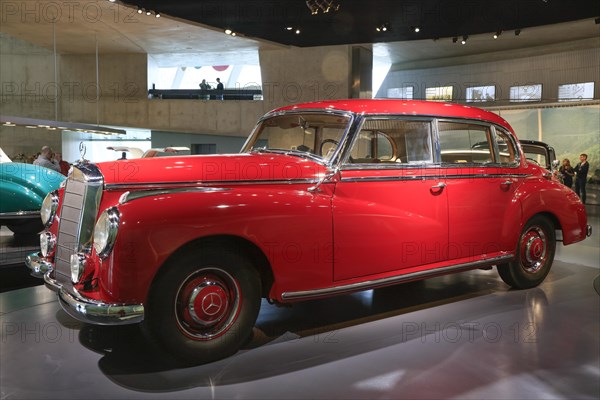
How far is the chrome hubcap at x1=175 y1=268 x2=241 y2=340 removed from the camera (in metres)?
2.83

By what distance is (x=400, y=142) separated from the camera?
3900 millimetres

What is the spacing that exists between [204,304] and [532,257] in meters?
3.14

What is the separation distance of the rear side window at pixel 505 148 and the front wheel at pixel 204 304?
2.59 m

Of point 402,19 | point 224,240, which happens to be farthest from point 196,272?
point 402,19

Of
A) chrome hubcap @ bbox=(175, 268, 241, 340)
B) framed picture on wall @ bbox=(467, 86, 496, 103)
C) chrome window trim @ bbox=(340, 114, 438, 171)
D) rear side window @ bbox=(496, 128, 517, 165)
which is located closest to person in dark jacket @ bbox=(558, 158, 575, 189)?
framed picture on wall @ bbox=(467, 86, 496, 103)

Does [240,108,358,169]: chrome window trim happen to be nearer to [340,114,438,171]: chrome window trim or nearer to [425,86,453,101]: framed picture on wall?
[340,114,438,171]: chrome window trim

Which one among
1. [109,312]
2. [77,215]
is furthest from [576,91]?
[109,312]

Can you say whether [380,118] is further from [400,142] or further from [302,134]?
[302,134]

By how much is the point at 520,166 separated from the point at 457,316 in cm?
154

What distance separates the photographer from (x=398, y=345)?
10.5ft

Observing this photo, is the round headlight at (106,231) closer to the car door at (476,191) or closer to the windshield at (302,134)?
the windshield at (302,134)

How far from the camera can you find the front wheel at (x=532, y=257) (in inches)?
175

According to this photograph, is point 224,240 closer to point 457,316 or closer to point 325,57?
point 457,316

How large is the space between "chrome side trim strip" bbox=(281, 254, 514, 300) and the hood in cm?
73
